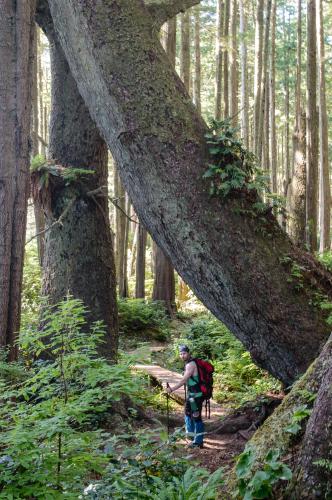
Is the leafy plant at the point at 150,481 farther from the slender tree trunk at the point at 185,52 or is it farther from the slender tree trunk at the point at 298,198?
the slender tree trunk at the point at 185,52

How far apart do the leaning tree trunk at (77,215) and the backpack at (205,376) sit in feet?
6.89

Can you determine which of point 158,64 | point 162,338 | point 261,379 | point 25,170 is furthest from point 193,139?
point 162,338

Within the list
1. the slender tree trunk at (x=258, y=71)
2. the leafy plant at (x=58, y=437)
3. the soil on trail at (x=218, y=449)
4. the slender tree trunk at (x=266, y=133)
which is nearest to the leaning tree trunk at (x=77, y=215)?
the soil on trail at (x=218, y=449)

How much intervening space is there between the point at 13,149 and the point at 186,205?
2.38 meters

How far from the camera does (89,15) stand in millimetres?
7785

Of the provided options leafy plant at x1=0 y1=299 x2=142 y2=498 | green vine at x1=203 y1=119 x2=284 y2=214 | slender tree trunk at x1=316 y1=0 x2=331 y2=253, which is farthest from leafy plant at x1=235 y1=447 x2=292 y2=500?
slender tree trunk at x1=316 y1=0 x2=331 y2=253

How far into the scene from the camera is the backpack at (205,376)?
8086 mm

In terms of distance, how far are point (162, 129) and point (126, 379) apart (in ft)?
13.8

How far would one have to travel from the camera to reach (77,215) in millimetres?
9719

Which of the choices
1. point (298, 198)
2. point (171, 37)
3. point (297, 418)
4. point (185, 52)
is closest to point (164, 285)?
point (298, 198)

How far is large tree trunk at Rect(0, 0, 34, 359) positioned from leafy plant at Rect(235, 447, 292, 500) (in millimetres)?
4037

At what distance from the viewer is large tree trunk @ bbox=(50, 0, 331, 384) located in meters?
7.06

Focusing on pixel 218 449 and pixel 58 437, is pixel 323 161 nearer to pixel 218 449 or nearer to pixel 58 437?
pixel 218 449

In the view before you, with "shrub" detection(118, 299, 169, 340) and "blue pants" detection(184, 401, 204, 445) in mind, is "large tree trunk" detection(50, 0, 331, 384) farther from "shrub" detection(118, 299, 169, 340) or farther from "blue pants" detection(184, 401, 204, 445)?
"shrub" detection(118, 299, 169, 340)
